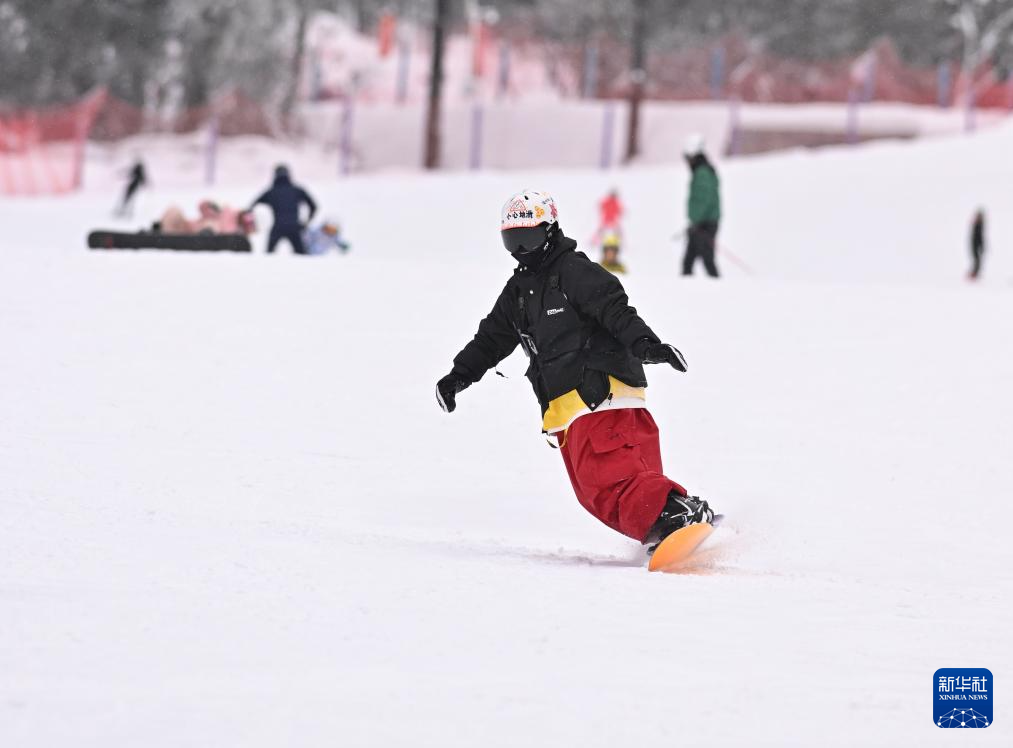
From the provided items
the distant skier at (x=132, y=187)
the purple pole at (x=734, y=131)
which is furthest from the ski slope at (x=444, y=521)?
the purple pole at (x=734, y=131)

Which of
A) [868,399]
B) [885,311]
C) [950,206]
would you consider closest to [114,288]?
[868,399]

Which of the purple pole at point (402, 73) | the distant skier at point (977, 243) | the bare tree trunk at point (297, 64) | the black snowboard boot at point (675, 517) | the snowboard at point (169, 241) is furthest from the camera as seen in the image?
the purple pole at point (402, 73)

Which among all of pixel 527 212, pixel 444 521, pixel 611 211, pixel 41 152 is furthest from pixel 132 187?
pixel 527 212

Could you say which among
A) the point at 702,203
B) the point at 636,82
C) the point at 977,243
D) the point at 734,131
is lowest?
the point at 977,243

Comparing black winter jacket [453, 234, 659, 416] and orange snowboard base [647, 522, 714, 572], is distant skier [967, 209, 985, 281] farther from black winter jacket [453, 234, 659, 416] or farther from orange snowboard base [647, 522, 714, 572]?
orange snowboard base [647, 522, 714, 572]

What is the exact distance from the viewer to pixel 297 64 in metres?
43.0

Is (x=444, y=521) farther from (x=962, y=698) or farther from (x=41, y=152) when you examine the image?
(x=41, y=152)

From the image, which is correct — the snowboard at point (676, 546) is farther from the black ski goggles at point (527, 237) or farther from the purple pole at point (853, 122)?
the purple pole at point (853, 122)

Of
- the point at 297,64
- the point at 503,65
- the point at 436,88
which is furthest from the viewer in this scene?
the point at 297,64

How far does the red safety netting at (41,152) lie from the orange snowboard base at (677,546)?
24726 millimetres

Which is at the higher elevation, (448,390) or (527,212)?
(527,212)

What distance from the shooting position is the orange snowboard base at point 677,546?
5.77 m

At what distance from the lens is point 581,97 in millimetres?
40531

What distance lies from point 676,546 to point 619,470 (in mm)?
506
